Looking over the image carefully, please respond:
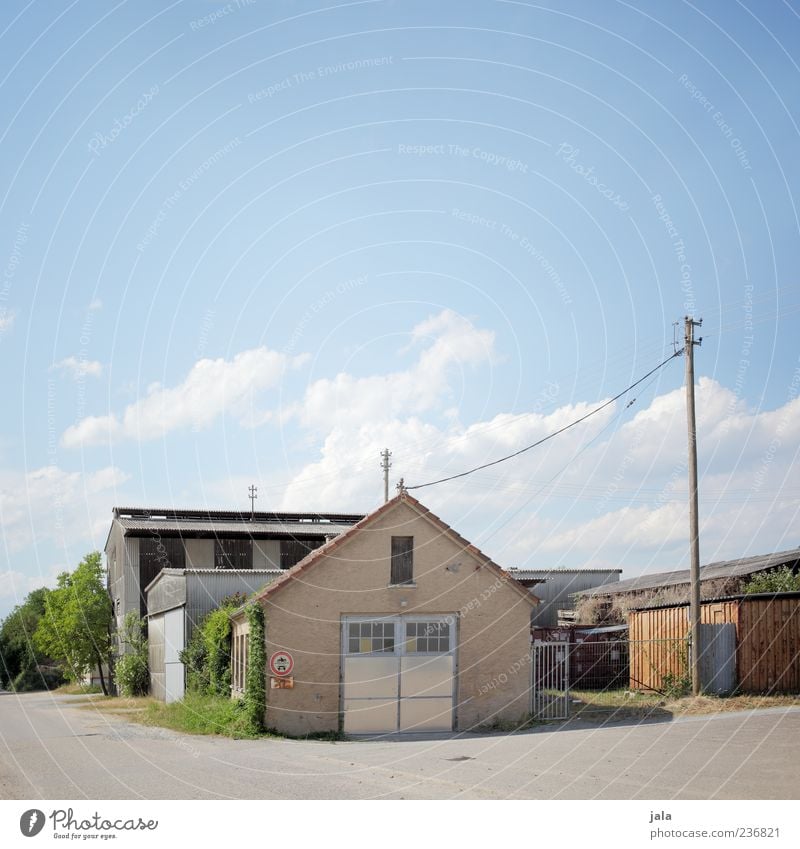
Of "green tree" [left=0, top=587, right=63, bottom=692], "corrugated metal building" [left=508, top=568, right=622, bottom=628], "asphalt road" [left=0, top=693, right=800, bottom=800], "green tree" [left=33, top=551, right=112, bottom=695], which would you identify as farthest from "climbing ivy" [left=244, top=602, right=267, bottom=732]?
"green tree" [left=0, top=587, right=63, bottom=692]

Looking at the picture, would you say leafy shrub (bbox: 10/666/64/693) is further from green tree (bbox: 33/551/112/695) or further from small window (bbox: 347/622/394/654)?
small window (bbox: 347/622/394/654)

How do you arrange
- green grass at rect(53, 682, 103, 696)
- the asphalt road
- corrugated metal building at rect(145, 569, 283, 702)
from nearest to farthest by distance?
the asphalt road → corrugated metal building at rect(145, 569, 283, 702) → green grass at rect(53, 682, 103, 696)

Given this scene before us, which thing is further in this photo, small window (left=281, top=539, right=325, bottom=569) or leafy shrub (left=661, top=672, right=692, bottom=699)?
small window (left=281, top=539, right=325, bottom=569)

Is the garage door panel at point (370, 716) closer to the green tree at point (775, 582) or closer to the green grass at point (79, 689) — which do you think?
the green tree at point (775, 582)

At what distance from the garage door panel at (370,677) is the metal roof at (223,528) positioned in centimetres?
2735

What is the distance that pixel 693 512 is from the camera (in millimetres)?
31328

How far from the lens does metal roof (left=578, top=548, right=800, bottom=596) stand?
1519 inches

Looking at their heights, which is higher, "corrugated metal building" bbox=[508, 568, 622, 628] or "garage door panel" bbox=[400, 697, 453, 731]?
"corrugated metal building" bbox=[508, 568, 622, 628]

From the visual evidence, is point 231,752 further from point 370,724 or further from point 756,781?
point 756,781

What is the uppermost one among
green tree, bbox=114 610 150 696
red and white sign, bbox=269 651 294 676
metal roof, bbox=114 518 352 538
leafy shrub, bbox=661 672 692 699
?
metal roof, bbox=114 518 352 538

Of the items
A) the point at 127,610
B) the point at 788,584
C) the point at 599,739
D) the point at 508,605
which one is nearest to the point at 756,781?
the point at 599,739

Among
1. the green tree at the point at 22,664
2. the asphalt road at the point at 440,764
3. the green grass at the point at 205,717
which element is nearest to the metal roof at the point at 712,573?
the asphalt road at the point at 440,764

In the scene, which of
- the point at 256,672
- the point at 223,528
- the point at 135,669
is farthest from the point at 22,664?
the point at 256,672
